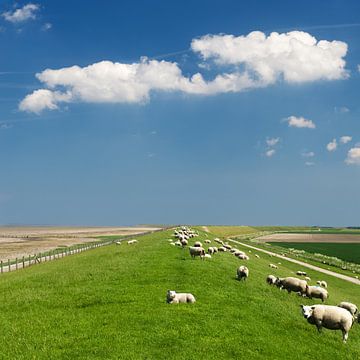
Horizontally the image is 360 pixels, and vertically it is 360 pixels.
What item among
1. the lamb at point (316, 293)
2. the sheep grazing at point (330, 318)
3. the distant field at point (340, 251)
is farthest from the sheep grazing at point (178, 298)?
the distant field at point (340, 251)

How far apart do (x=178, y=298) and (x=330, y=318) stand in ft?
29.8

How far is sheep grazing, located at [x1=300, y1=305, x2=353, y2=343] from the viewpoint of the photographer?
2197cm

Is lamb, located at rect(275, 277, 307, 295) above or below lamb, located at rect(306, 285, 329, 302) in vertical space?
above

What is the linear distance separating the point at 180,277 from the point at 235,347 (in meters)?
14.0

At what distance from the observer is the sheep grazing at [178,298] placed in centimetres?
2530

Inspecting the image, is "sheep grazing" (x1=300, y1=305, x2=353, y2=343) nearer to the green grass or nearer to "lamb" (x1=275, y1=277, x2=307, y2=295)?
the green grass

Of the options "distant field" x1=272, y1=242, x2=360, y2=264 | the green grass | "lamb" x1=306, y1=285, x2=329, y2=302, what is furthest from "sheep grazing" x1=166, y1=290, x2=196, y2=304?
"distant field" x1=272, y1=242, x2=360, y2=264

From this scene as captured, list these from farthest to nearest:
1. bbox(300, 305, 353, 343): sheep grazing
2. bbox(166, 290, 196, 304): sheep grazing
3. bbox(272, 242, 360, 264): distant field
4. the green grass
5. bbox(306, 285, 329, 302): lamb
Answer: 1. bbox(272, 242, 360, 264): distant field
2. bbox(306, 285, 329, 302): lamb
3. bbox(166, 290, 196, 304): sheep grazing
4. bbox(300, 305, 353, 343): sheep grazing
5. the green grass

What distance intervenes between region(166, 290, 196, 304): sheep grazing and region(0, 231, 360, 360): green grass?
75 cm

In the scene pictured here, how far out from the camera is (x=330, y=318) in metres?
22.3

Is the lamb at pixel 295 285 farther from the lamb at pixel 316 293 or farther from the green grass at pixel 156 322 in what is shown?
the green grass at pixel 156 322

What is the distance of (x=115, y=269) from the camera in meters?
38.7

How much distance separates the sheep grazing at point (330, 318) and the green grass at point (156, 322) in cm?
64

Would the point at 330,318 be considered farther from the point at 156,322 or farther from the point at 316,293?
the point at 316,293
